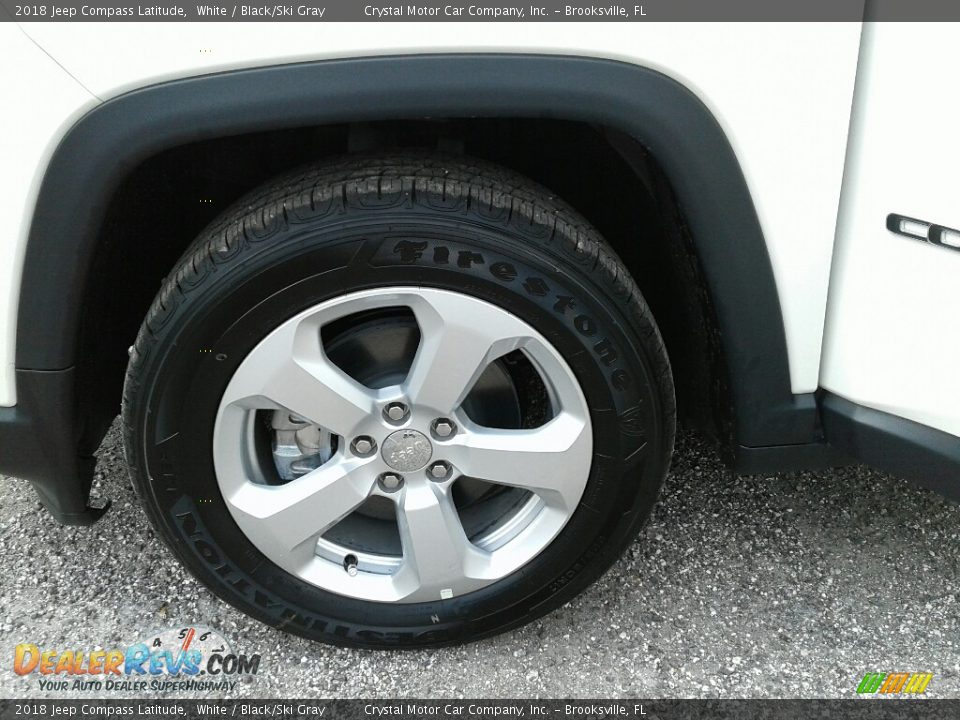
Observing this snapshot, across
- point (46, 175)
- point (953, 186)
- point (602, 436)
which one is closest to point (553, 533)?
point (602, 436)

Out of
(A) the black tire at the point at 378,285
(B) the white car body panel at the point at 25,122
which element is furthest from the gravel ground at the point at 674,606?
(B) the white car body panel at the point at 25,122

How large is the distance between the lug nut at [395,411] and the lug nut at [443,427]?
60mm

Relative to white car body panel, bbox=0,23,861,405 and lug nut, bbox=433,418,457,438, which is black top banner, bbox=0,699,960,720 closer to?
lug nut, bbox=433,418,457,438

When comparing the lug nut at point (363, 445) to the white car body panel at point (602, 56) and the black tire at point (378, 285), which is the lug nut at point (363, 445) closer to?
the black tire at point (378, 285)

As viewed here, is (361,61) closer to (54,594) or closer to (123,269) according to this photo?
(123,269)

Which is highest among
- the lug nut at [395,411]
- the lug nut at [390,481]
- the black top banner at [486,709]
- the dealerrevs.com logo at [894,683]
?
the lug nut at [395,411]

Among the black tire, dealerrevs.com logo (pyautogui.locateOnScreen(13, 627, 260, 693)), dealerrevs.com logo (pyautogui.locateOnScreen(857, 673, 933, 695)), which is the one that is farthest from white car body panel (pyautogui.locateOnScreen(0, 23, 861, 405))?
dealerrevs.com logo (pyautogui.locateOnScreen(857, 673, 933, 695))

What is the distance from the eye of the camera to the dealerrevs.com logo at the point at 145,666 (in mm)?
1688

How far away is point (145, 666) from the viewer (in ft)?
5.65

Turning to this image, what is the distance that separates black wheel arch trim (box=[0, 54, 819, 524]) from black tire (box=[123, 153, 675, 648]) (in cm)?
14

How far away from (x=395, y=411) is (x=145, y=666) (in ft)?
2.57

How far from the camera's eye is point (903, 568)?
1.94 m
